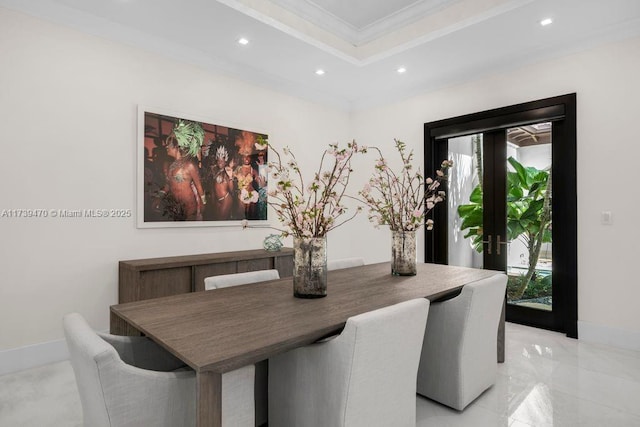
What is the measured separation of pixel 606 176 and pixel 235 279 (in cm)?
328

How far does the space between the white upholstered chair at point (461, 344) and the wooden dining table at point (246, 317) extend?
0.15m

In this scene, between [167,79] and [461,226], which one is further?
[461,226]

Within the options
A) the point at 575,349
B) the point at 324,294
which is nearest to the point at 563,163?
the point at 575,349

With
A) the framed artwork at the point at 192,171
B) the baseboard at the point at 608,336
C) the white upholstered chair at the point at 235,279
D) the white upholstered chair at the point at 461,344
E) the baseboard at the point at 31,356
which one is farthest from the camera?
the framed artwork at the point at 192,171

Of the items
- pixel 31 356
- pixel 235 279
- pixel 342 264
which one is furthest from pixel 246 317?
pixel 31 356

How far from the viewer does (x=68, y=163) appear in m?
2.96

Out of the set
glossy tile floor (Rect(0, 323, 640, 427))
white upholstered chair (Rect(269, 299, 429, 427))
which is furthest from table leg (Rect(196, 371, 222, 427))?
glossy tile floor (Rect(0, 323, 640, 427))

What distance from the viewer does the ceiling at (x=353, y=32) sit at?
9.62 feet

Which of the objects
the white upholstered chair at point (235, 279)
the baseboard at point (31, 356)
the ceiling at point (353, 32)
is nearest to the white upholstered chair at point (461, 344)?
the white upholstered chair at point (235, 279)

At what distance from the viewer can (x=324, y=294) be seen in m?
1.95

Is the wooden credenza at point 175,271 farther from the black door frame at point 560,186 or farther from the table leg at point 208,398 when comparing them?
the black door frame at point 560,186

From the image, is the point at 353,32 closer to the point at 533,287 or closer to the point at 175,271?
the point at 175,271

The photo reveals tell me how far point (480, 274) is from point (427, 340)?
71cm

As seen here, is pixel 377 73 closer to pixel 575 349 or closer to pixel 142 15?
pixel 142 15
